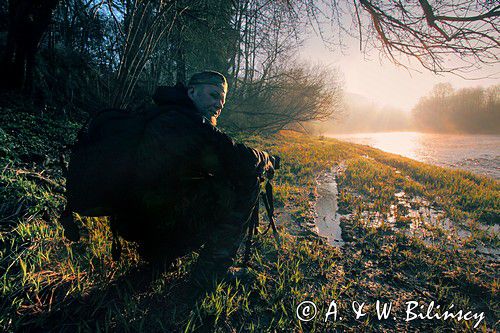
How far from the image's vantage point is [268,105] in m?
9.47

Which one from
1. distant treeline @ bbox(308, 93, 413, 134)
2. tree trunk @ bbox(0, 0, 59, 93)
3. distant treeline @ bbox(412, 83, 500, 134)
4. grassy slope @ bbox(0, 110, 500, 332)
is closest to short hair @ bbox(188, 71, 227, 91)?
grassy slope @ bbox(0, 110, 500, 332)

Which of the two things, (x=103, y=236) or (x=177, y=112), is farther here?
(x=103, y=236)

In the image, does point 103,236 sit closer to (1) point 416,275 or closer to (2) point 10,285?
(2) point 10,285

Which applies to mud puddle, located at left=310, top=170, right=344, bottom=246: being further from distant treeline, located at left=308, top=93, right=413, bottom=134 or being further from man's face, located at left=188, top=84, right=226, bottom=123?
distant treeline, located at left=308, top=93, right=413, bottom=134

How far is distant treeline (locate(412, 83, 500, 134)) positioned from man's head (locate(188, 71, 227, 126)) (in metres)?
68.4

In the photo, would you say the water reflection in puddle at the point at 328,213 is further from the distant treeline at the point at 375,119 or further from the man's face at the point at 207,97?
the distant treeline at the point at 375,119

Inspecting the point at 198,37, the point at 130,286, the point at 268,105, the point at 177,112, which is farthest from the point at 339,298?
the point at 268,105

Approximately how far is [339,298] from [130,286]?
1.58 meters

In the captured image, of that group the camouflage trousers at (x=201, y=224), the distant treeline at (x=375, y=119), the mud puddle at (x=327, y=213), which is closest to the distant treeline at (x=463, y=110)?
the distant treeline at (x=375, y=119)

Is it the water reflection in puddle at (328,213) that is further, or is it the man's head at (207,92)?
the water reflection in puddle at (328,213)

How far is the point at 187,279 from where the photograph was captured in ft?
5.82

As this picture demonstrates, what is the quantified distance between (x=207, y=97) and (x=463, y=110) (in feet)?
237

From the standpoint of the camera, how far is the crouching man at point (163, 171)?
4.10ft

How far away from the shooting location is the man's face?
160 cm
